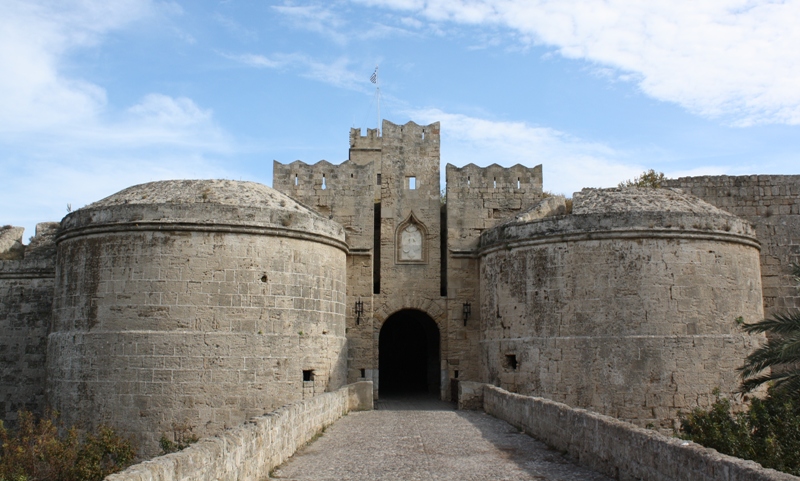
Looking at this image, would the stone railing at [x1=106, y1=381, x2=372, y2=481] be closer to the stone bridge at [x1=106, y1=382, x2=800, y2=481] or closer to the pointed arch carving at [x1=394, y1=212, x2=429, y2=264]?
the stone bridge at [x1=106, y1=382, x2=800, y2=481]

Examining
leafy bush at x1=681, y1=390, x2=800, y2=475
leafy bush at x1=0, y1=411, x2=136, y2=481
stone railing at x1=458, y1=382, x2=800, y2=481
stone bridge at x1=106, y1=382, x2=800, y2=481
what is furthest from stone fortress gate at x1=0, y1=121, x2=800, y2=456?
stone railing at x1=458, y1=382, x2=800, y2=481

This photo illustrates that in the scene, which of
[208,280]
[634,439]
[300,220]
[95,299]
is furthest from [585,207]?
[95,299]

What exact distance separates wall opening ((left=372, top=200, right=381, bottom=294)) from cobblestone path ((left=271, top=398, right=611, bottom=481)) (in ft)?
17.8

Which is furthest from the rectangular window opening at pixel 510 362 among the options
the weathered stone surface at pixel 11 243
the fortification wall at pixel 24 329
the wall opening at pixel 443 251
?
the weathered stone surface at pixel 11 243

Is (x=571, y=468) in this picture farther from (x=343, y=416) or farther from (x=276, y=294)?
(x=276, y=294)

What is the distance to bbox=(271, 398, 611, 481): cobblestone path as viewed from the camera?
8.23 meters

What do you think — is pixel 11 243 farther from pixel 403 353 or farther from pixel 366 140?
pixel 366 140

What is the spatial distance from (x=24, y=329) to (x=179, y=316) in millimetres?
5749

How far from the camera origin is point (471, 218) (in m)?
18.7

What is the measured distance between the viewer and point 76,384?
14.2m

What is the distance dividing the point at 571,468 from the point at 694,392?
7.02 metres

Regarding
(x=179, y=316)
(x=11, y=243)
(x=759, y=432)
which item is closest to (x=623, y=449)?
(x=759, y=432)

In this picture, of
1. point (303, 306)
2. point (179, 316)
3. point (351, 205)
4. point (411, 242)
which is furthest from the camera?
point (411, 242)

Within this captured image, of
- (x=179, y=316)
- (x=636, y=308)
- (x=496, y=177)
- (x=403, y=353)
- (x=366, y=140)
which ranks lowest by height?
(x=403, y=353)
